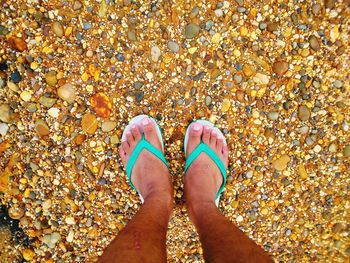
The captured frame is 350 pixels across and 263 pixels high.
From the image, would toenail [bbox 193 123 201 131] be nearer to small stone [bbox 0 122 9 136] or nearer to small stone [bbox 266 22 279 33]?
small stone [bbox 266 22 279 33]

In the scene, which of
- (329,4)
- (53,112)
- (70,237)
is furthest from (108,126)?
(329,4)

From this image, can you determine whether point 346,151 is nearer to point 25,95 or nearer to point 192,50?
point 192,50

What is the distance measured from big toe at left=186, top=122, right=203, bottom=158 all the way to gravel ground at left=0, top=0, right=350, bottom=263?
0.07m

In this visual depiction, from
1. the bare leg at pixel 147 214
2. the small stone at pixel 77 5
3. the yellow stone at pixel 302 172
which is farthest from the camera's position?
the yellow stone at pixel 302 172

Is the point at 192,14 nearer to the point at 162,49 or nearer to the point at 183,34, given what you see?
the point at 183,34

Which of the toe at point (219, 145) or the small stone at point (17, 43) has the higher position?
the small stone at point (17, 43)

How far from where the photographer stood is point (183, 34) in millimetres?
1987

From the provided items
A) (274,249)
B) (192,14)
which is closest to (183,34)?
(192,14)

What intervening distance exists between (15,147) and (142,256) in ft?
3.82

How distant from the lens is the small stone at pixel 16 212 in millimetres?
2111

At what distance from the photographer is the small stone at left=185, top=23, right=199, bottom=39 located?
6.48 feet

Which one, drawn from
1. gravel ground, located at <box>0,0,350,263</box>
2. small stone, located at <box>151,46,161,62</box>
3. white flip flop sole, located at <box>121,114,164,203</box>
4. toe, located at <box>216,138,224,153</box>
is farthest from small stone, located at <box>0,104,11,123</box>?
toe, located at <box>216,138,224,153</box>

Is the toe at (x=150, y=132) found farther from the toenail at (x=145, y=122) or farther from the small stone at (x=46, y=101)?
the small stone at (x=46, y=101)

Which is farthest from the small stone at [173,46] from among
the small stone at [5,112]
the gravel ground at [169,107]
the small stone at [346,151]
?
the small stone at [346,151]
